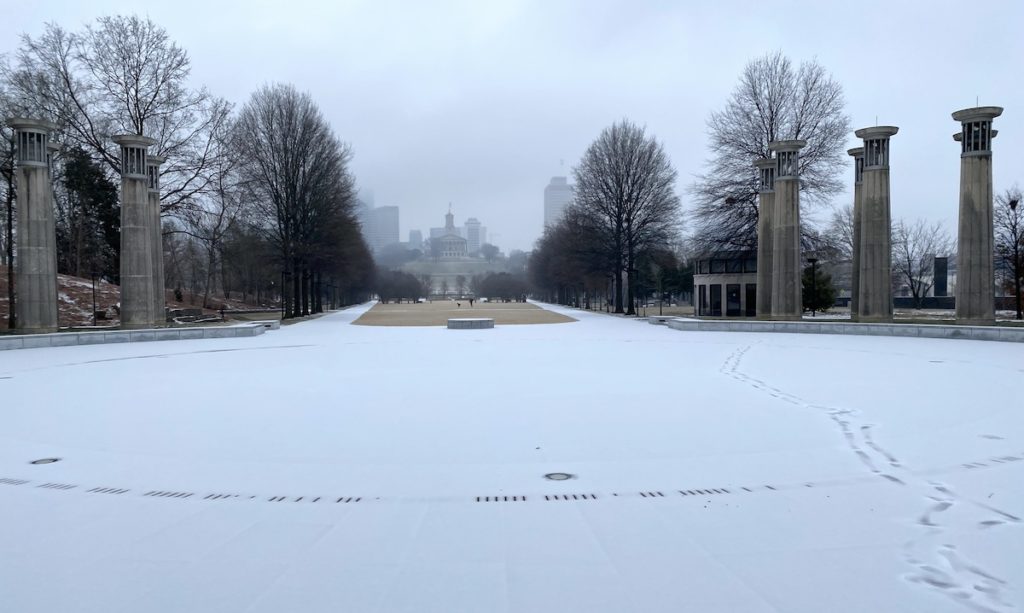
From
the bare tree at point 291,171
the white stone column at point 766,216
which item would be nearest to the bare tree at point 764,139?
the white stone column at point 766,216

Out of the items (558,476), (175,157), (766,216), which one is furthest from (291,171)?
(558,476)

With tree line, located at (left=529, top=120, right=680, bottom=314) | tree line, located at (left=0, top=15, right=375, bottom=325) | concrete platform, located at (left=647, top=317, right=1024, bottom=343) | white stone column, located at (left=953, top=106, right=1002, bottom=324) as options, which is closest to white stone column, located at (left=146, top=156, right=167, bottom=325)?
tree line, located at (left=0, top=15, right=375, bottom=325)

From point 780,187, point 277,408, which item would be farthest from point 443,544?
point 780,187

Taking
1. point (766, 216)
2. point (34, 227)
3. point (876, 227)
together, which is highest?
point (766, 216)

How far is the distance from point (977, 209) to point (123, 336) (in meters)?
30.9

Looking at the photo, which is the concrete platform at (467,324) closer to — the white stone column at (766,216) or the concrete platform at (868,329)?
the concrete platform at (868,329)

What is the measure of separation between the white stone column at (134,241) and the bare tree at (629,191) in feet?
95.1

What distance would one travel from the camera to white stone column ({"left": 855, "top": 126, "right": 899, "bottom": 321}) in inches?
1055

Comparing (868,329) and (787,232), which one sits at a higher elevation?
(787,232)

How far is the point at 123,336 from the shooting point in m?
23.6

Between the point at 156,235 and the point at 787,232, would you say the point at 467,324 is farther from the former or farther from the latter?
the point at 156,235

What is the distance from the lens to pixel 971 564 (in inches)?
165

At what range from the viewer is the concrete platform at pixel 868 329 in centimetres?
2252

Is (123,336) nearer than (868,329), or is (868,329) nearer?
(123,336)
